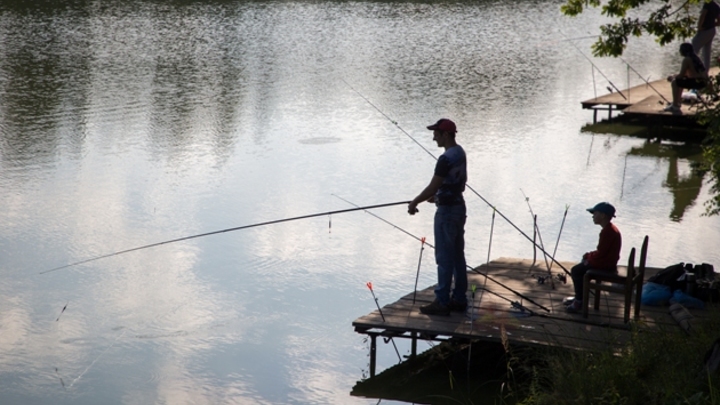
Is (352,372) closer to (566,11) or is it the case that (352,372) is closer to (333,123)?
(566,11)

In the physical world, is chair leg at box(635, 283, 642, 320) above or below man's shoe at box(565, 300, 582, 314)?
above

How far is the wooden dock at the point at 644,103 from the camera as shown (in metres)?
14.9

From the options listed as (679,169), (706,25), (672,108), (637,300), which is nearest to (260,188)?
(679,169)

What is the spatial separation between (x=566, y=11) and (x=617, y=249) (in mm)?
3941

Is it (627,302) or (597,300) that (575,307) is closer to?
(597,300)

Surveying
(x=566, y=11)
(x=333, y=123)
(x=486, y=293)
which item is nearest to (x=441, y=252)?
(x=486, y=293)

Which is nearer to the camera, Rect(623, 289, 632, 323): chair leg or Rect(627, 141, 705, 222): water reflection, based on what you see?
Rect(623, 289, 632, 323): chair leg

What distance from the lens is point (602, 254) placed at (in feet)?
23.5

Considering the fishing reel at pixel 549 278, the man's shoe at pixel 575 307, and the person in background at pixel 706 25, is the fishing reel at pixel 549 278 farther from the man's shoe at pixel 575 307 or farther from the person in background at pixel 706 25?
the person in background at pixel 706 25

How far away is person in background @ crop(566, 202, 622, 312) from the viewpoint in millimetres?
7137

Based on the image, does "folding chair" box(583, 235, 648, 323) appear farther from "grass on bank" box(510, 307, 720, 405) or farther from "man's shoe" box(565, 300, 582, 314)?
"grass on bank" box(510, 307, 720, 405)

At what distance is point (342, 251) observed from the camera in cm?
983

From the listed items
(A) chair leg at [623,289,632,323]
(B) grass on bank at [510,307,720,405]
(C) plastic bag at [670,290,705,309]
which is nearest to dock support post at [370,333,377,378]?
(B) grass on bank at [510,307,720,405]

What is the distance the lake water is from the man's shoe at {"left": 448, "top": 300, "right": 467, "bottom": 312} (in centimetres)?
63
